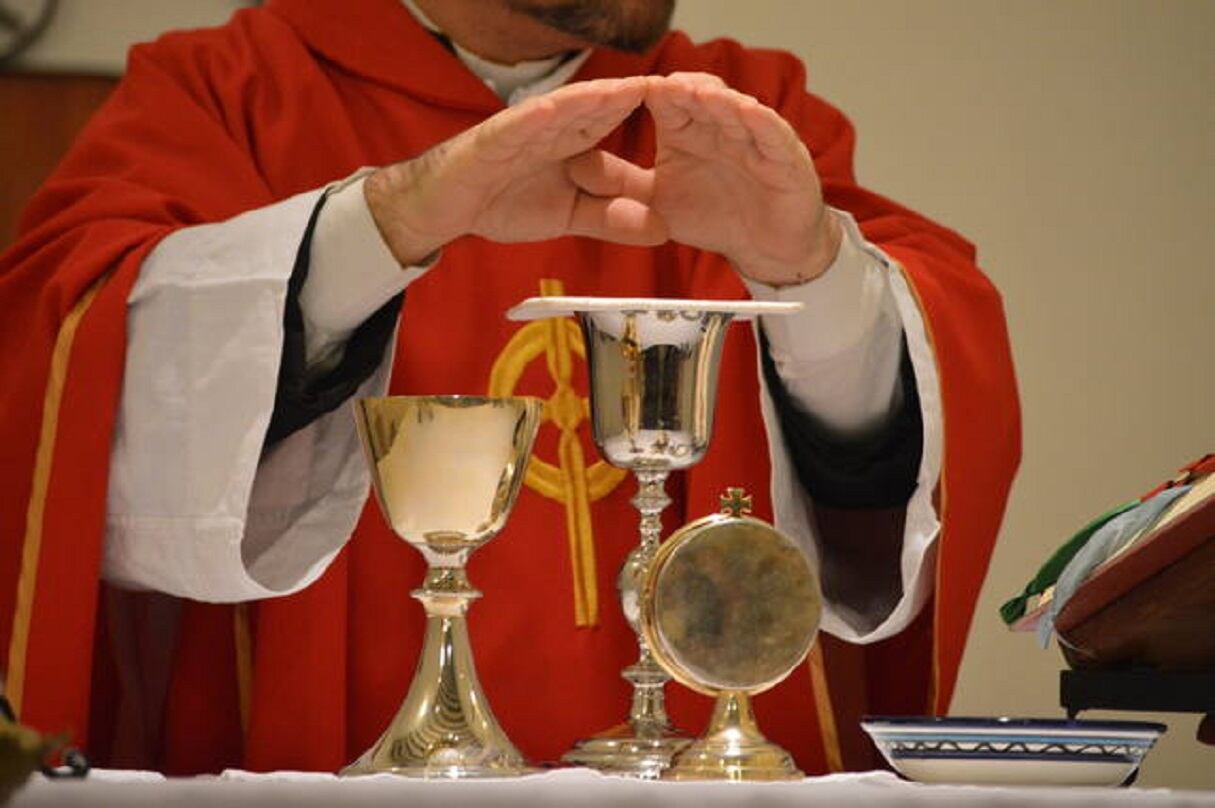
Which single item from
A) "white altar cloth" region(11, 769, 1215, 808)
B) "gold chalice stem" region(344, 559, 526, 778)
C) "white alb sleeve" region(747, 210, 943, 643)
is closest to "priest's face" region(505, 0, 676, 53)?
"white alb sleeve" region(747, 210, 943, 643)

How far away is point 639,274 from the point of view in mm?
2328

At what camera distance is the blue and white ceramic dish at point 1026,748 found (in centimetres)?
128

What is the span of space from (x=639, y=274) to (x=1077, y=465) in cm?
192

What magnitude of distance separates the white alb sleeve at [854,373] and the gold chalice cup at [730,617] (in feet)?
1.62

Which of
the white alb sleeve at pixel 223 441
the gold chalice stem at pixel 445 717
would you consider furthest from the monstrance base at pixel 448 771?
the white alb sleeve at pixel 223 441

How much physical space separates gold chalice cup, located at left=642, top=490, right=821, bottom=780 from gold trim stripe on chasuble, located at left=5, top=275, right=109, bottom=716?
682 mm

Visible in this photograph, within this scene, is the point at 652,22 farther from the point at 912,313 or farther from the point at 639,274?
the point at 912,313

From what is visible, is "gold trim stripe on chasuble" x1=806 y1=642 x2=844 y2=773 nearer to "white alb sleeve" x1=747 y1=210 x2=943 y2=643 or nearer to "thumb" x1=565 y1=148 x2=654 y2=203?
"white alb sleeve" x1=747 y1=210 x2=943 y2=643

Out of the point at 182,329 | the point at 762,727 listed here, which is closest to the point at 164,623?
the point at 182,329

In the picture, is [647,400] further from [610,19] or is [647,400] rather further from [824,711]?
[610,19]

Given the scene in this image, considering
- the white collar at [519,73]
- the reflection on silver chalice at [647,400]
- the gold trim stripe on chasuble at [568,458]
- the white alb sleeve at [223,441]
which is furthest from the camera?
the white collar at [519,73]

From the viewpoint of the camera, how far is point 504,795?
1007 millimetres

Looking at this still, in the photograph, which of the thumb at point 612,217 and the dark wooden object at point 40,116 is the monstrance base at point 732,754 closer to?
the thumb at point 612,217

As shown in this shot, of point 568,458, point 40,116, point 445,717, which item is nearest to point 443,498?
point 445,717
